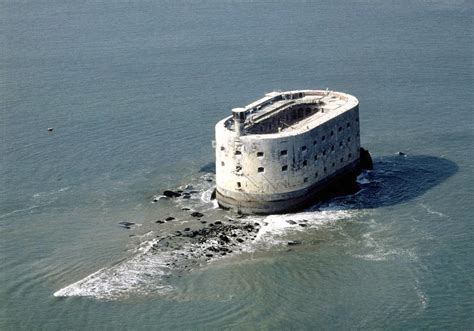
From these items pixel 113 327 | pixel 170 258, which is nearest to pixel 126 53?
pixel 170 258

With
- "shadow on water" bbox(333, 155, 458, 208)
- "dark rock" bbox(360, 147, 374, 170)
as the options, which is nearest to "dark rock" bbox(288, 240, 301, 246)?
"shadow on water" bbox(333, 155, 458, 208)

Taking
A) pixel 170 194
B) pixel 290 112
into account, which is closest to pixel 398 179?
pixel 290 112

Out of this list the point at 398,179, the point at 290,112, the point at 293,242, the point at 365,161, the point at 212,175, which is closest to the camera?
the point at 293,242

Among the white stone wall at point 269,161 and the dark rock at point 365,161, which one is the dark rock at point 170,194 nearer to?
the white stone wall at point 269,161

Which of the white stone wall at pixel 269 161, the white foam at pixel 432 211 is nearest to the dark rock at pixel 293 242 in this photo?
the white stone wall at pixel 269 161

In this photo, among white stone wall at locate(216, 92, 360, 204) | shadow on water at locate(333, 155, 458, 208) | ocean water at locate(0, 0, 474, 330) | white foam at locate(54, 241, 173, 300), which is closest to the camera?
ocean water at locate(0, 0, 474, 330)

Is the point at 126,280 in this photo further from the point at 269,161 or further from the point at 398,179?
the point at 398,179

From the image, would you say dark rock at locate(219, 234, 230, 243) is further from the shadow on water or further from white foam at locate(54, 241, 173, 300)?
the shadow on water
